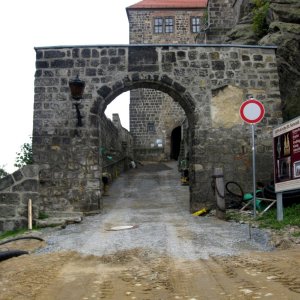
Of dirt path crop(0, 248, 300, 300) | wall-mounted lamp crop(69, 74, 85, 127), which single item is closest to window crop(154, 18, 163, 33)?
wall-mounted lamp crop(69, 74, 85, 127)

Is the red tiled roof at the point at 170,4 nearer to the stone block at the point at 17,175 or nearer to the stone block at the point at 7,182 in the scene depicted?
the stone block at the point at 17,175

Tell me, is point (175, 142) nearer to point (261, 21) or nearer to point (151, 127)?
point (151, 127)

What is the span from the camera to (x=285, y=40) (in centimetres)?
1444

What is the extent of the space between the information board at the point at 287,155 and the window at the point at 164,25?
2817 centimetres

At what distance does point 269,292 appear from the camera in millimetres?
3863

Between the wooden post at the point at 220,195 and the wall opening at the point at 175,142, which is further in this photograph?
the wall opening at the point at 175,142

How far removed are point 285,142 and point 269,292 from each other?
4.73m

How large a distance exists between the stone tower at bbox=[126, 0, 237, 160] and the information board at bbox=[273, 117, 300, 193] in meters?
20.1

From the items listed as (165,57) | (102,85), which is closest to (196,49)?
(165,57)

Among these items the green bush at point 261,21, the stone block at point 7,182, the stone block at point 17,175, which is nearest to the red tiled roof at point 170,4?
the green bush at point 261,21

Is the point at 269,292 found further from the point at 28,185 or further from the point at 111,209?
the point at 111,209

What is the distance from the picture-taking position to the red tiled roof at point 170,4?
3547cm

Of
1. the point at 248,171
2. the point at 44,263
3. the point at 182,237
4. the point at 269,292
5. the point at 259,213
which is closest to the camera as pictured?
the point at 269,292

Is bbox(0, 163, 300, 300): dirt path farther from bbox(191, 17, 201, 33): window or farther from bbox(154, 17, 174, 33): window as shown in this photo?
bbox(191, 17, 201, 33): window
